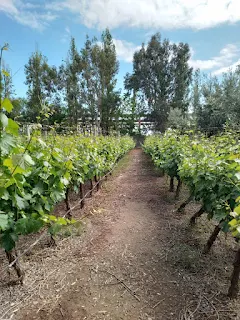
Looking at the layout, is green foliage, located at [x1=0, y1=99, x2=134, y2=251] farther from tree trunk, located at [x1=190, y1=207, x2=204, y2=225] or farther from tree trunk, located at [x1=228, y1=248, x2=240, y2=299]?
tree trunk, located at [x1=190, y1=207, x2=204, y2=225]

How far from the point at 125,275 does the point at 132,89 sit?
96.1 ft

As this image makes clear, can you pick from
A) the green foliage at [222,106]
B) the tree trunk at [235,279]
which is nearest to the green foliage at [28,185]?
the tree trunk at [235,279]

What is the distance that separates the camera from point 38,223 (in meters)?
1.63

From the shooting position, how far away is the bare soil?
75.7 inches

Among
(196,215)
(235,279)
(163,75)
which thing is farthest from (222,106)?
(163,75)

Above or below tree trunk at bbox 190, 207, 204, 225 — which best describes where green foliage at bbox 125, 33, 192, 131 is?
above

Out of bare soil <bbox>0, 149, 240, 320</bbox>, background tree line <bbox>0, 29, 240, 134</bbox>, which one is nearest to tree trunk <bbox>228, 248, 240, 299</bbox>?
bare soil <bbox>0, 149, 240, 320</bbox>

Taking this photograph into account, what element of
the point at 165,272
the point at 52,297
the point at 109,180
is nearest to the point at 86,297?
the point at 52,297

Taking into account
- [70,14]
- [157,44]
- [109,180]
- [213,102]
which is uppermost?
[157,44]

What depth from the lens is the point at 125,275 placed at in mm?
2385

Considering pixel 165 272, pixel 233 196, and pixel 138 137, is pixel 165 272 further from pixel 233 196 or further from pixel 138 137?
pixel 138 137

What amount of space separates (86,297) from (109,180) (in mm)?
5159

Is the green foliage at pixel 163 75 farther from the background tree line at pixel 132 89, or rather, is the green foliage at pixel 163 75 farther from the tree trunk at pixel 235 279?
the tree trunk at pixel 235 279

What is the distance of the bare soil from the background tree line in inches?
430
